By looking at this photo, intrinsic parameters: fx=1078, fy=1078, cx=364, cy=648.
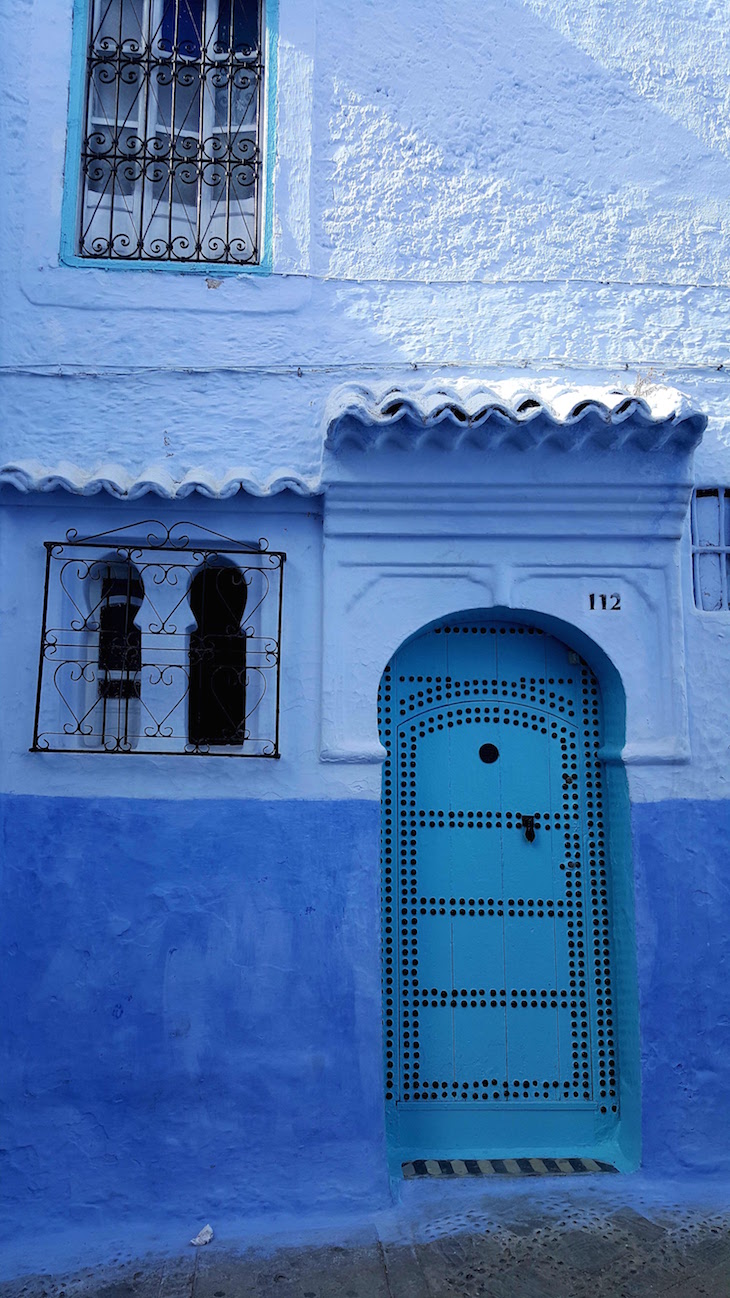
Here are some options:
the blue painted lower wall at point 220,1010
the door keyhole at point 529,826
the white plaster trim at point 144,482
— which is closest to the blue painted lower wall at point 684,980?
the blue painted lower wall at point 220,1010

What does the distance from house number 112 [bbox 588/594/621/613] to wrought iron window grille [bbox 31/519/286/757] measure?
1495mm

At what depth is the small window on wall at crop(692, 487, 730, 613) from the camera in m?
5.34

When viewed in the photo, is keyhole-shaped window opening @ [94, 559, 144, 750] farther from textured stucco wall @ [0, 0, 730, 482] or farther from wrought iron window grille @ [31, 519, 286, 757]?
textured stucco wall @ [0, 0, 730, 482]

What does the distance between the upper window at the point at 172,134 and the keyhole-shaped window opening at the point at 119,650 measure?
1622 mm

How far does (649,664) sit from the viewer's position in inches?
204

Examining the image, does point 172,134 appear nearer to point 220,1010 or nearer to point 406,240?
point 406,240

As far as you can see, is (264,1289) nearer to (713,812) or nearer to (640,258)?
(713,812)

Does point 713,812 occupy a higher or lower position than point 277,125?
lower

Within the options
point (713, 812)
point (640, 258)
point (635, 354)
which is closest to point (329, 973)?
point (713, 812)

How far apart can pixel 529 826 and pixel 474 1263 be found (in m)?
1.88

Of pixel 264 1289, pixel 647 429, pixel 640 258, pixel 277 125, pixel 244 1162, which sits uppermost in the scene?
pixel 277 125

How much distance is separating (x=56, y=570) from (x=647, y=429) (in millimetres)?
2814

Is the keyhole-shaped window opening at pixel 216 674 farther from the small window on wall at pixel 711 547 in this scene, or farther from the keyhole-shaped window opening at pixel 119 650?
the small window on wall at pixel 711 547

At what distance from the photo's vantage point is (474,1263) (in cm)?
416
